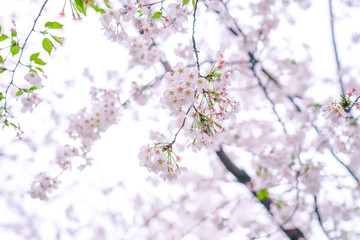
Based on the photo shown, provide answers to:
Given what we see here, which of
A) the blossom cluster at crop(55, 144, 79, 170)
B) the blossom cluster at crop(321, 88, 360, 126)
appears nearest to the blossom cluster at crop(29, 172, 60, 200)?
the blossom cluster at crop(55, 144, 79, 170)

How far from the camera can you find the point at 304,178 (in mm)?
4164

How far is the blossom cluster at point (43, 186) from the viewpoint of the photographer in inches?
167

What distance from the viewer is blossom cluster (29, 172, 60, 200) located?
4.25m

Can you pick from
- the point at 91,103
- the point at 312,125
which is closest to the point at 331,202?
the point at 312,125

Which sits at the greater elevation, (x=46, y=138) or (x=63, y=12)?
(x=46, y=138)

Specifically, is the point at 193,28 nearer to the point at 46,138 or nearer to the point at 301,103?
the point at 301,103

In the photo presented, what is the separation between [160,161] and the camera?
2.03m

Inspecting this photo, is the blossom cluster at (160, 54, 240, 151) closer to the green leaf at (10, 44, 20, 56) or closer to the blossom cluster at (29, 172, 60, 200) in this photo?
the green leaf at (10, 44, 20, 56)

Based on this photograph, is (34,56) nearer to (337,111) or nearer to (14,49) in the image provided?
(14,49)

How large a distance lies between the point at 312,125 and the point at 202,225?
3.70 metres

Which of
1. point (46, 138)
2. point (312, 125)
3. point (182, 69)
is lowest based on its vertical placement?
point (182, 69)

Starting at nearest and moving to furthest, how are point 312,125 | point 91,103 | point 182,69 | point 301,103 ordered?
1. point 182,69
2. point 91,103
3. point 312,125
4. point 301,103

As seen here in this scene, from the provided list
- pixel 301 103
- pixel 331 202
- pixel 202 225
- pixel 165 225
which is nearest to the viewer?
pixel 301 103

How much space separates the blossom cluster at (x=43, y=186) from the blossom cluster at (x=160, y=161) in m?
2.67
